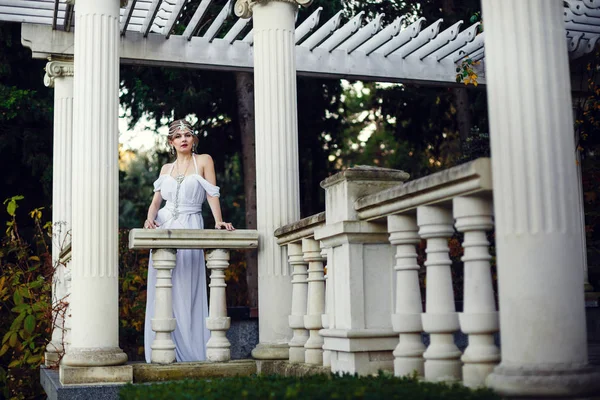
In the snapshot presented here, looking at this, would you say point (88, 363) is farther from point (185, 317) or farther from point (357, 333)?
point (357, 333)

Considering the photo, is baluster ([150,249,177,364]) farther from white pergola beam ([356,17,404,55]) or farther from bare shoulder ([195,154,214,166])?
white pergola beam ([356,17,404,55])

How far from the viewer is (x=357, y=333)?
5.74 m

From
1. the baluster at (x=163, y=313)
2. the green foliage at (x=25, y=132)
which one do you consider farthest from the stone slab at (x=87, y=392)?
the green foliage at (x=25, y=132)

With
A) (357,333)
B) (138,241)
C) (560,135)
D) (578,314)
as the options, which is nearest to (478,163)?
(560,135)

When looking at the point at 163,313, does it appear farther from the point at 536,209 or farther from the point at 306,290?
the point at 536,209

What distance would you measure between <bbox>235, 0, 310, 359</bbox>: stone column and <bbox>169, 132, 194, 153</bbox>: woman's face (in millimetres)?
736

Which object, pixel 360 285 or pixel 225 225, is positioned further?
pixel 225 225

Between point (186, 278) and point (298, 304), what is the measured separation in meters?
1.38

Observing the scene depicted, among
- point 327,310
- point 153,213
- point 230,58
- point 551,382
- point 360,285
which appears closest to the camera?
point 551,382

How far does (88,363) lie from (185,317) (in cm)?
120

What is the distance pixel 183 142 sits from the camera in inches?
332

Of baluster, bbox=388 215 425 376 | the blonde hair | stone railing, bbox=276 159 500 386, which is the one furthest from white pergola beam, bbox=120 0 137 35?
baluster, bbox=388 215 425 376

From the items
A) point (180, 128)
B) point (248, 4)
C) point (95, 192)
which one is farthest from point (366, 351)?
point (248, 4)

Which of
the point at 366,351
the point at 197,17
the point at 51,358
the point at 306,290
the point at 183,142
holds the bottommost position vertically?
the point at 51,358
